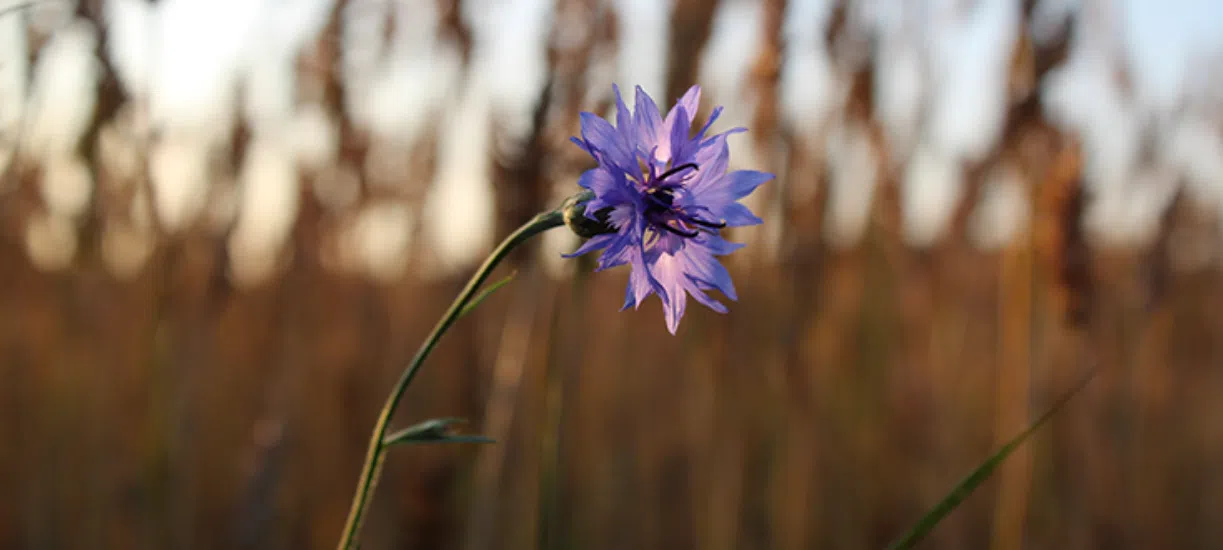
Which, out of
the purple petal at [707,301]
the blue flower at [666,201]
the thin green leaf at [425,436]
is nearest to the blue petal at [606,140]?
the blue flower at [666,201]

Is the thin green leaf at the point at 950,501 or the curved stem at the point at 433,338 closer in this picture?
the curved stem at the point at 433,338

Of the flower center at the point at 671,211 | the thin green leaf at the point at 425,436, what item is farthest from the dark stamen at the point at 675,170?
the thin green leaf at the point at 425,436

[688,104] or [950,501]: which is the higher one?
[688,104]

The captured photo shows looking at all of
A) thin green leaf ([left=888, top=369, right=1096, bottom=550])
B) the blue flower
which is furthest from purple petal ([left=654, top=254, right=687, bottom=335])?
thin green leaf ([left=888, top=369, right=1096, bottom=550])

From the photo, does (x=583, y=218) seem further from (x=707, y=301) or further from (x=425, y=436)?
(x=425, y=436)

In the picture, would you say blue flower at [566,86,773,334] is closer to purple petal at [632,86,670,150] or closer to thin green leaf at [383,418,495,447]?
purple petal at [632,86,670,150]

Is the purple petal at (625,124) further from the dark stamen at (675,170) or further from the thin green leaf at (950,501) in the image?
the thin green leaf at (950,501)

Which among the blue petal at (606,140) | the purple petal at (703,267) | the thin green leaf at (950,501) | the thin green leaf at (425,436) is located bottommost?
the thin green leaf at (950,501)

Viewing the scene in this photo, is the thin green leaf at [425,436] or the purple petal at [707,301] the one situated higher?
the purple petal at [707,301]

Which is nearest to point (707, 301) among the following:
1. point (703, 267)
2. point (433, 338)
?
point (703, 267)
